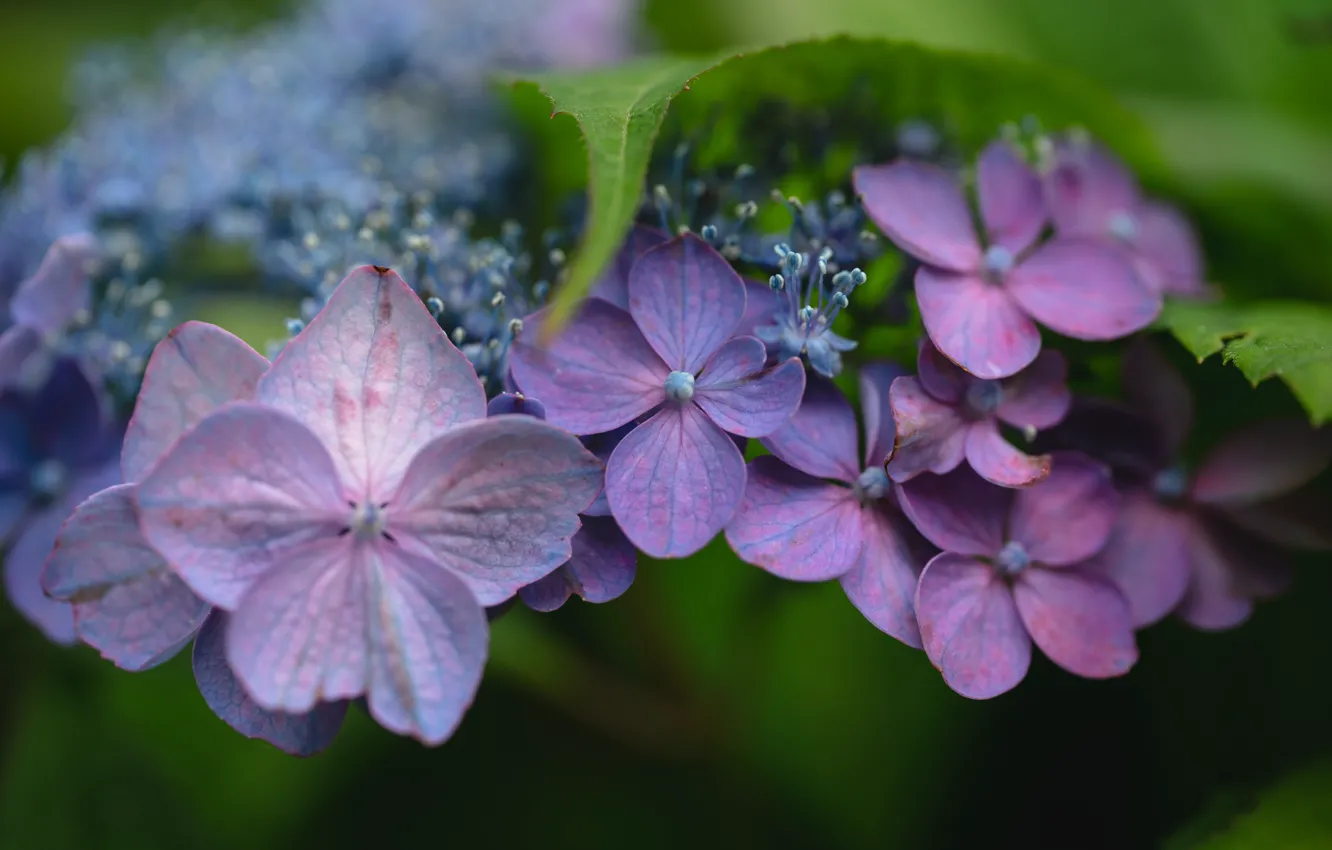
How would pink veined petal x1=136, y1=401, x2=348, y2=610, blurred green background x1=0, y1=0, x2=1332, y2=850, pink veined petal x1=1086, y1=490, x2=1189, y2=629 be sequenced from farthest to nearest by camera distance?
1. blurred green background x1=0, y1=0, x2=1332, y2=850
2. pink veined petal x1=1086, y1=490, x2=1189, y2=629
3. pink veined petal x1=136, y1=401, x2=348, y2=610

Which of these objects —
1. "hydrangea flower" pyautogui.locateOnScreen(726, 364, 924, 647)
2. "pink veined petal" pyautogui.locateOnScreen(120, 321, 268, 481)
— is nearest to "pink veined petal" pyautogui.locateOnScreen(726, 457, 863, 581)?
"hydrangea flower" pyautogui.locateOnScreen(726, 364, 924, 647)

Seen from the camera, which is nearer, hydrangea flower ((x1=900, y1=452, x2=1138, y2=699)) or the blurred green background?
hydrangea flower ((x1=900, y1=452, x2=1138, y2=699))

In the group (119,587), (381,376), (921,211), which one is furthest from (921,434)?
(119,587)

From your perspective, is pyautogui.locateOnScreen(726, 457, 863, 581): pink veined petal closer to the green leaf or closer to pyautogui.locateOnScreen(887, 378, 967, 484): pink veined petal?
pyautogui.locateOnScreen(887, 378, 967, 484): pink veined petal

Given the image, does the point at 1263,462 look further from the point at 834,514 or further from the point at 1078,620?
the point at 834,514

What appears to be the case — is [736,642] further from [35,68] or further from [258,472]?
[35,68]

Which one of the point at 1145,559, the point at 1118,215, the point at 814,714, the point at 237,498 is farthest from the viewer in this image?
the point at 814,714
